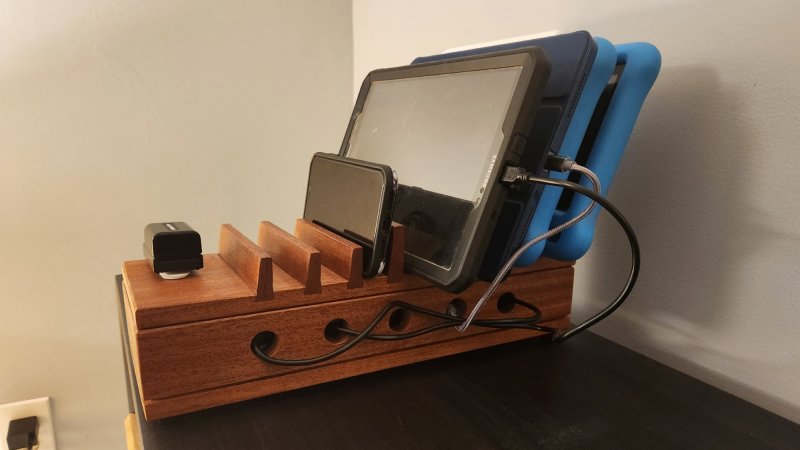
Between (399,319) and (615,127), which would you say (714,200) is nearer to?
(615,127)

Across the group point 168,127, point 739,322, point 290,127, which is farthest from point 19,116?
point 739,322

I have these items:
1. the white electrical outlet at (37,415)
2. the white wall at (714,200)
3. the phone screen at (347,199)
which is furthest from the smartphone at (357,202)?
the white electrical outlet at (37,415)

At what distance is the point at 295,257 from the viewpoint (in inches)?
17.2

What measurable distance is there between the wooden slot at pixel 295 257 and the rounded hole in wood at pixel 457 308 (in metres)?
0.14

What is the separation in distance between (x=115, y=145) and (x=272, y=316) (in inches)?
28.6

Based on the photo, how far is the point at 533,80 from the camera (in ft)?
1.29

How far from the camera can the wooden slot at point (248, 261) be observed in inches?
15.6

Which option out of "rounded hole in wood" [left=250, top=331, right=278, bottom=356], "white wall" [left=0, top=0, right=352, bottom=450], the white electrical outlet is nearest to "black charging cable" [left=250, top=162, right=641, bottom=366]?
"rounded hole in wood" [left=250, top=331, right=278, bottom=356]

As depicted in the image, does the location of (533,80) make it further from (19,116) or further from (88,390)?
(88,390)

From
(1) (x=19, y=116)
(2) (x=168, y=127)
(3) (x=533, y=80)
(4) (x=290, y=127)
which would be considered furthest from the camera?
(4) (x=290, y=127)

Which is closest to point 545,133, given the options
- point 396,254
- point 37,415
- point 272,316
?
point 396,254

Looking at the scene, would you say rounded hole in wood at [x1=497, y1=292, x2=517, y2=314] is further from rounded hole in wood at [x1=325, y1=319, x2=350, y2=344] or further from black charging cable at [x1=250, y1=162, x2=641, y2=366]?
rounded hole in wood at [x1=325, y1=319, x2=350, y2=344]

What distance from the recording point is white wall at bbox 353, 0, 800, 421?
1.41 ft

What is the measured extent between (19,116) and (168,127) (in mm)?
235
